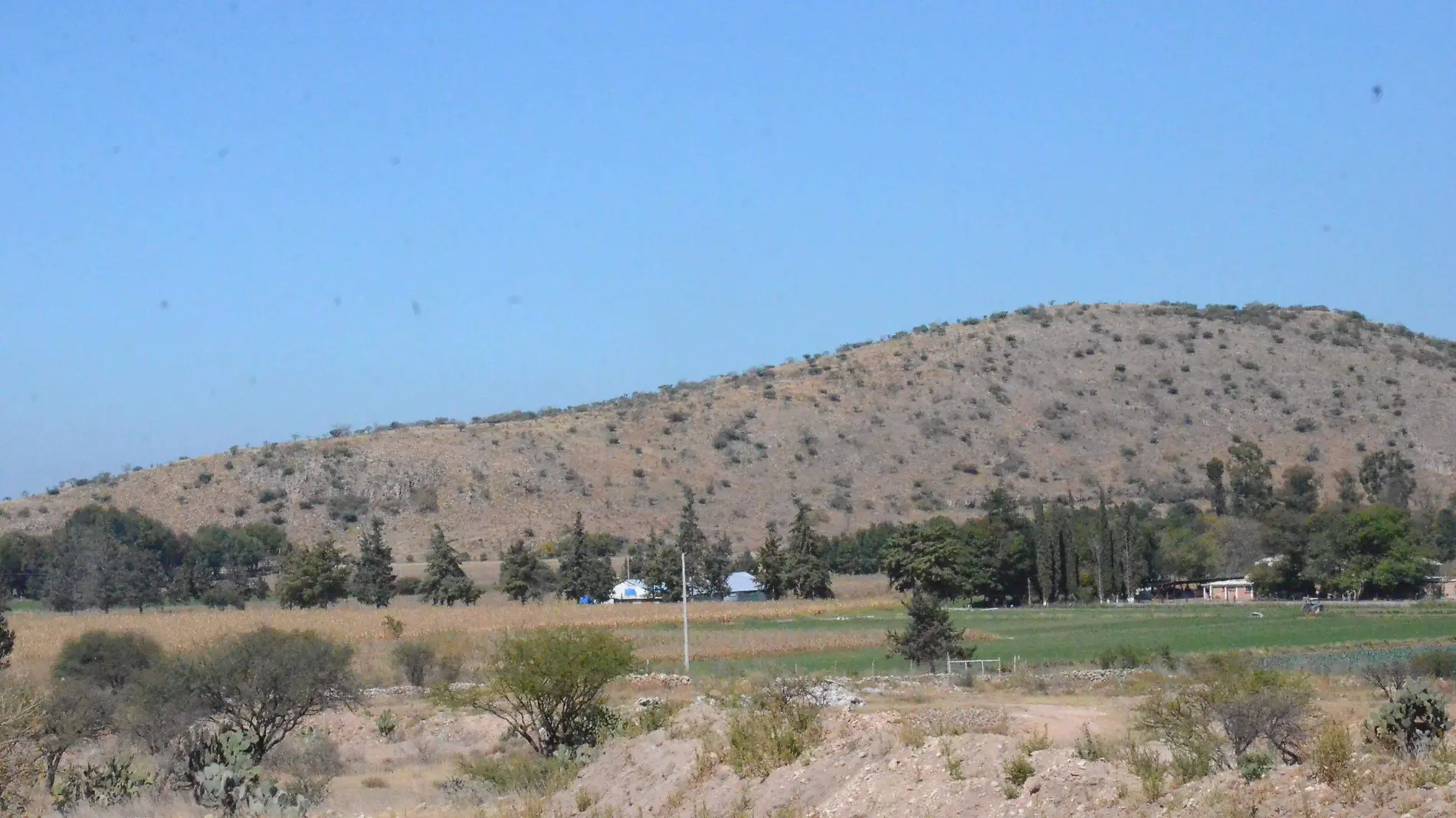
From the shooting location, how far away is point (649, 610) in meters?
81.6

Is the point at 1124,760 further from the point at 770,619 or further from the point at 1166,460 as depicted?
the point at 1166,460

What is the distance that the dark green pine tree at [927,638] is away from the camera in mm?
49531

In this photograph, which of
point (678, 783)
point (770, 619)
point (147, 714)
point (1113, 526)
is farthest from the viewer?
point (1113, 526)

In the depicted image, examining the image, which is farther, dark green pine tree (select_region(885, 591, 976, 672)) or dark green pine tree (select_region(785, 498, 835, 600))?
dark green pine tree (select_region(785, 498, 835, 600))

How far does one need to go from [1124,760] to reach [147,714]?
24601 millimetres

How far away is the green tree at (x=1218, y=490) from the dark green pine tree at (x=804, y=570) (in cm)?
3943

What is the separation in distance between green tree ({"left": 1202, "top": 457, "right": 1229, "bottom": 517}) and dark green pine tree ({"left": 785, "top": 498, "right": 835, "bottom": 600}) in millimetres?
39429

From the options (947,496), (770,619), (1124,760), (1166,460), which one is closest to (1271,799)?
(1124,760)

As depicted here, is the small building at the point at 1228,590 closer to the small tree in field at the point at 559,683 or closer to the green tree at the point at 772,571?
the green tree at the point at 772,571

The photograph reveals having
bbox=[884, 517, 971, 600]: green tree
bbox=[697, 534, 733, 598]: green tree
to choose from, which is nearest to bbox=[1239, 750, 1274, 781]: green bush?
bbox=[884, 517, 971, 600]: green tree

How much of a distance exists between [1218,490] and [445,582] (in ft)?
218

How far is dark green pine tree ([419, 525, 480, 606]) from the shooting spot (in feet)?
286

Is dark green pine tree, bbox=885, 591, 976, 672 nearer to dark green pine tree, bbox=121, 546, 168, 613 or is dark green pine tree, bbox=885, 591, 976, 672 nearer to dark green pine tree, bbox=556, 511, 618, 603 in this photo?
dark green pine tree, bbox=556, 511, 618, 603

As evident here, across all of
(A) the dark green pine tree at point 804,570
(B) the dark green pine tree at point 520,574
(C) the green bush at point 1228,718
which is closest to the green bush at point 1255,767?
(C) the green bush at point 1228,718
